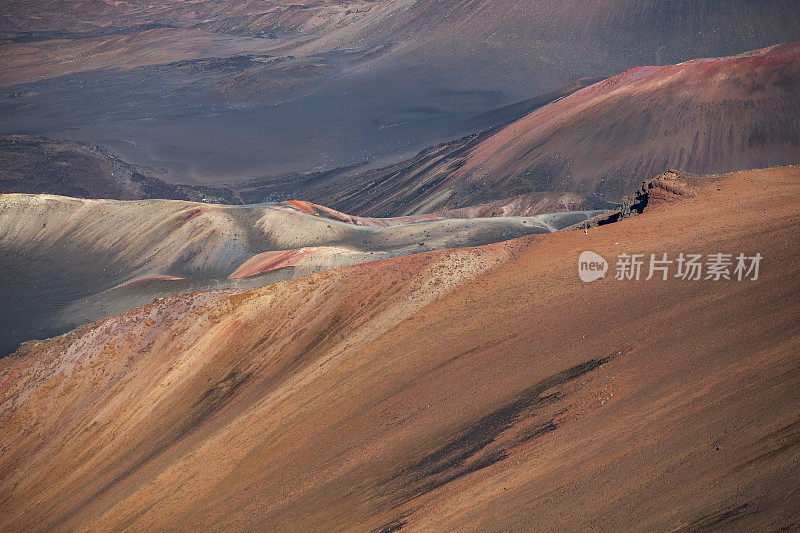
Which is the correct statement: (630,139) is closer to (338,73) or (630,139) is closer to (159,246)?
(159,246)

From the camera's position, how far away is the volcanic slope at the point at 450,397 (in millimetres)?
8789

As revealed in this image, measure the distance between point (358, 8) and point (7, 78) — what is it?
5785 centimetres

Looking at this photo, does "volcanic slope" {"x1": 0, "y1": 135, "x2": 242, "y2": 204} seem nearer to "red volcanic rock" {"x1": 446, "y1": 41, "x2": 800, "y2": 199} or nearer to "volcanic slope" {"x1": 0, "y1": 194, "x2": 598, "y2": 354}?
"volcanic slope" {"x1": 0, "y1": 194, "x2": 598, "y2": 354}

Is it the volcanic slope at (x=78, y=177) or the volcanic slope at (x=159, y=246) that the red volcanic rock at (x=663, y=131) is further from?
the volcanic slope at (x=78, y=177)

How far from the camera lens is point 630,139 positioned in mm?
37562

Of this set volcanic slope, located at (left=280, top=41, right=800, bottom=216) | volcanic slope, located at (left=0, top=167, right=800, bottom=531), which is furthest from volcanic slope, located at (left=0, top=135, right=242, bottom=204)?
volcanic slope, located at (left=0, top=167, right=800, bottom=531)

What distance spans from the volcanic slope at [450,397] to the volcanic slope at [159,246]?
3.50 meters

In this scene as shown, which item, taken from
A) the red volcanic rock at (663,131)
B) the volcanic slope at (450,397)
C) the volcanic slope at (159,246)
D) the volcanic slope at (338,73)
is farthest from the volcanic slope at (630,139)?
the volcanic slope at (450,397)

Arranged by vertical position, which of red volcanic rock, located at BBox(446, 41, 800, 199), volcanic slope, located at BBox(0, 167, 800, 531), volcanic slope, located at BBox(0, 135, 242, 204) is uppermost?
volcanic slope, located at BBox(0, 135, 242, 204)

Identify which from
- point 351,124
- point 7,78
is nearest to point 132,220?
point 351,124

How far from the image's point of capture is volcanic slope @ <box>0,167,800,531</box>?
28.8 ft

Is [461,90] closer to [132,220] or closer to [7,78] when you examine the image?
[132,220]

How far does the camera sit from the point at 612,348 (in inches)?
431

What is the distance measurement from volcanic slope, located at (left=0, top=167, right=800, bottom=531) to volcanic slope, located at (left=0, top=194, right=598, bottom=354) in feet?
11.5
